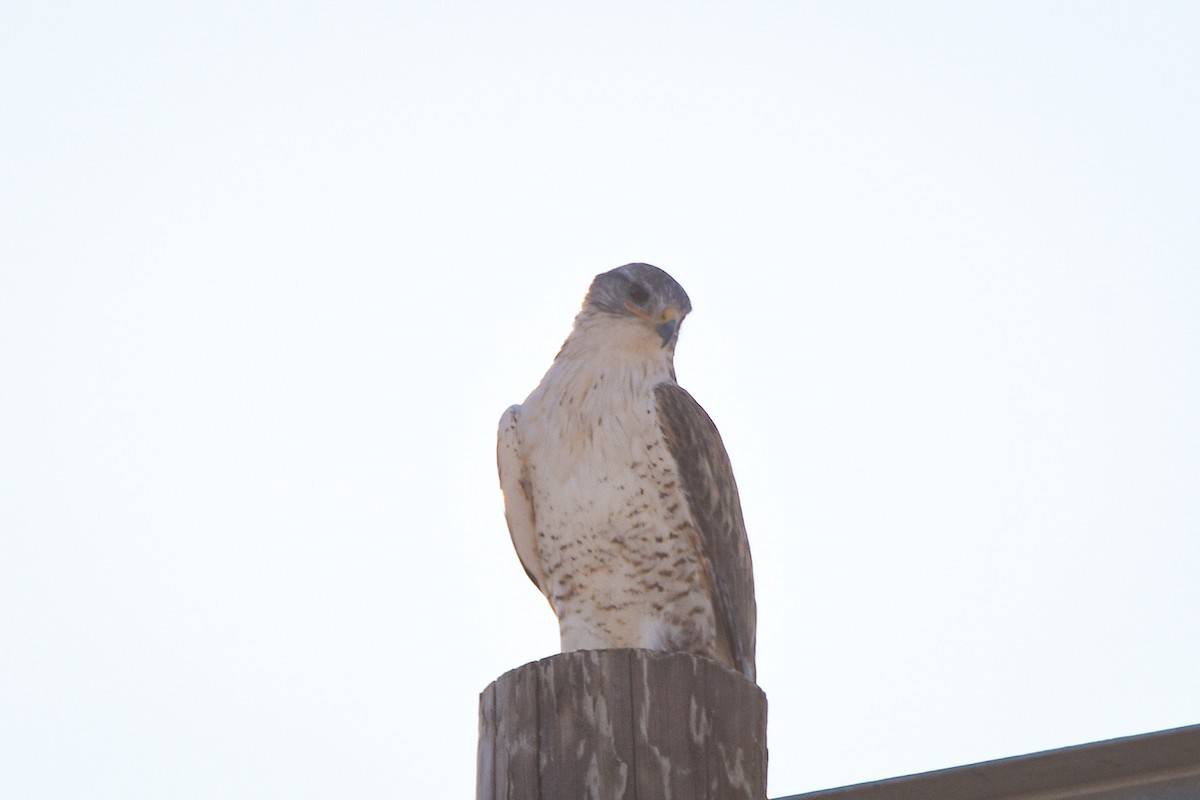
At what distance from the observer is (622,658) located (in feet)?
9.05

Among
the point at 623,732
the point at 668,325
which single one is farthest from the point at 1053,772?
the point at 668,325

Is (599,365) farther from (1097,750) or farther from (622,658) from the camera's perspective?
(622,658)

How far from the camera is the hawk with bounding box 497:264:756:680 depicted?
4891mm

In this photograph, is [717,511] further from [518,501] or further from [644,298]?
[644,298]

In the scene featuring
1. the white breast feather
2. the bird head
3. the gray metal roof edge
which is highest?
the bird head

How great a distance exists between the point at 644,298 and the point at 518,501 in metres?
1.02

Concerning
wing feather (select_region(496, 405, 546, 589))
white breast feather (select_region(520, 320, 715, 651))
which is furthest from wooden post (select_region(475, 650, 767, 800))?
wing feather (select_region(496, 405, 546, 589))

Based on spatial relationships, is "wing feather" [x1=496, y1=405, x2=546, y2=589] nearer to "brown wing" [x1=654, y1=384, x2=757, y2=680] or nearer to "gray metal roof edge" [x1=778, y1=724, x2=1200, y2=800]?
"brown wing" [x1=654, y1=384, x2=757, y2=680]

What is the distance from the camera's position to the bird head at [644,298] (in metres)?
5.61

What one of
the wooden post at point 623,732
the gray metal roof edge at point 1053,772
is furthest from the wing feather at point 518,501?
the wooden post at point 623,732

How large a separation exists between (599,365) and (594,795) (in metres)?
2.86

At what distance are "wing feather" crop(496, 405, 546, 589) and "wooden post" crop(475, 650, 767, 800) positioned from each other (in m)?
2.35

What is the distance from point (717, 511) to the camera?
5055mm

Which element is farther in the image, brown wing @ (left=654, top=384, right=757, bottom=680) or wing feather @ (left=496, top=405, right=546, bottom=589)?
wing feather @ (left=496, top=405, right=546, bottom=589)
